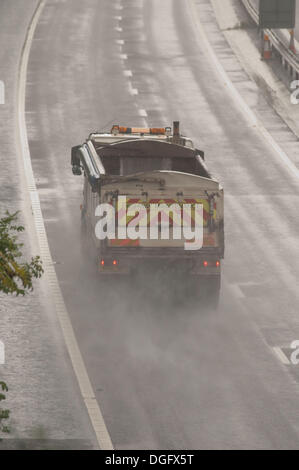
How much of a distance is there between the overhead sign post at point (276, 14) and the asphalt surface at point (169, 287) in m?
2.46

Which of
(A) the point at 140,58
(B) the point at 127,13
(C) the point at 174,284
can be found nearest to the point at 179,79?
(A) the point at 140,58

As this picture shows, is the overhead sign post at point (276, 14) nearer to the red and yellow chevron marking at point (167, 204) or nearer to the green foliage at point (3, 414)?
the red and yellow chevron marking at point (167, 204)

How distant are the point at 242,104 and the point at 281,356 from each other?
2567cm

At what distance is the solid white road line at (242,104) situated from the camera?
39844 mm

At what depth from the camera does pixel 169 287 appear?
24.9 meters

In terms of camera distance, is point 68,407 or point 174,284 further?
point 174,284

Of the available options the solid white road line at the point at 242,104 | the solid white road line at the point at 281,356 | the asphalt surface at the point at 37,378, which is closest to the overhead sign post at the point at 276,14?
the solid white road line at the point at 242,104

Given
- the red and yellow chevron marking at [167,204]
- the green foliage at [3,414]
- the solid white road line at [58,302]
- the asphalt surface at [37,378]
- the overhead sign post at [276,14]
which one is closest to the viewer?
the green foliage at [3,414]

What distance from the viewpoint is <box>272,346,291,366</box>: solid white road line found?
22.5 m

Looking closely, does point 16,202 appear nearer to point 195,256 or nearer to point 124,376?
point 195,256

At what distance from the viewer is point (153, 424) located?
1950 centimetres

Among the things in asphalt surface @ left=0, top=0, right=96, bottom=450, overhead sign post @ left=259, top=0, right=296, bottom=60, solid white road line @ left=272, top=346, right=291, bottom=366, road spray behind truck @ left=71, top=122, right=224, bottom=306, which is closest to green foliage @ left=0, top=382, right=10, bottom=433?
asphalt surface @ left=0, top=0, right=96, bottom=450

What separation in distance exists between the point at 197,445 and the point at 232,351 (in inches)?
180

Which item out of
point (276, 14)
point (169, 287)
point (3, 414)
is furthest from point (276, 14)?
point (3, 414)
